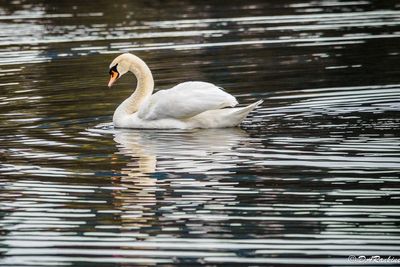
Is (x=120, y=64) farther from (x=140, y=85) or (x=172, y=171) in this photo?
(x=172, y=171)

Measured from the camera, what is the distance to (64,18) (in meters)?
30.9

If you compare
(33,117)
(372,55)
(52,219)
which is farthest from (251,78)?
(52,219)

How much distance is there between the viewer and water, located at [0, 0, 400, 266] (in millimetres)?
10125

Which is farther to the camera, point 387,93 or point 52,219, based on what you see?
point 387,93

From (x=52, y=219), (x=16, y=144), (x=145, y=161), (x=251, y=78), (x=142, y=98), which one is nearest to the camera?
(x=52, y=219)

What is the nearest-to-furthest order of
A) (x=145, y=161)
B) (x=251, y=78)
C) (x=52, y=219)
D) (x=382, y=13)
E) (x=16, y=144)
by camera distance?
(x=52, y=219) < (x=145, y=161) < (x=16, y=144) < (x=251, y=78) < (x=382, y=13)

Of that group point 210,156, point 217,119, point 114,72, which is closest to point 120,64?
point 114,72

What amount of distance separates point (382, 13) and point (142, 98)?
45.9ft

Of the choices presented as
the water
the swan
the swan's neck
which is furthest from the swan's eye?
Result: the swan

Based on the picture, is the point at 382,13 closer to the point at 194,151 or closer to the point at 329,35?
the point at 329,35

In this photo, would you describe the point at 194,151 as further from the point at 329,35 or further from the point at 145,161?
the point at 329,35

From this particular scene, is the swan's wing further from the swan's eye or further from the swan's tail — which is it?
the swan's eye

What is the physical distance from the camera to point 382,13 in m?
29.8

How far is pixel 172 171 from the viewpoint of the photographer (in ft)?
42.5
